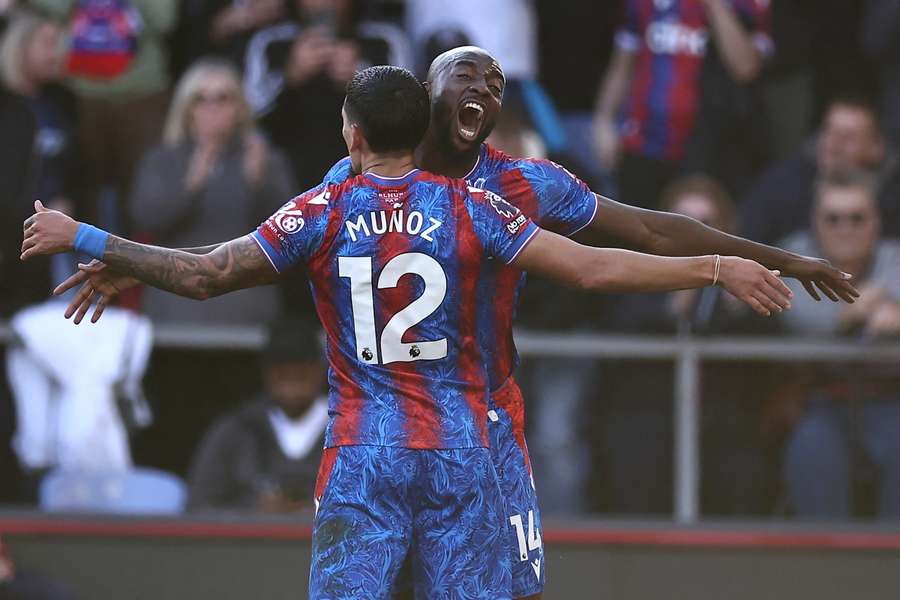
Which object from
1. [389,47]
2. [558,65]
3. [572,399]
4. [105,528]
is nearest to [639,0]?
[558,65]

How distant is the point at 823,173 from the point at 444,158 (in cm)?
427

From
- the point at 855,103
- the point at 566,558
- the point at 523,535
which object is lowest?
the point at 566,558

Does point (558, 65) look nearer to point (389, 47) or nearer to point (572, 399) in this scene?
point (389, 47)

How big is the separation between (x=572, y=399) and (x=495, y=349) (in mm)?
3152

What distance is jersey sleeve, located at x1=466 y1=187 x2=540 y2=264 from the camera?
5.32 m

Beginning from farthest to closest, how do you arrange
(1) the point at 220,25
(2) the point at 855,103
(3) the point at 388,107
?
(1) the point at 220,25 < (2) the point at 855,103 < (3) the point at 388,107

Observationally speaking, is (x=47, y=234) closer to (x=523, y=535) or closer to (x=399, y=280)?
(x=399, y=280)

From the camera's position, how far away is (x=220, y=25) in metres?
10.7

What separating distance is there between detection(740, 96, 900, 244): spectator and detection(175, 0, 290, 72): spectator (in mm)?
3116

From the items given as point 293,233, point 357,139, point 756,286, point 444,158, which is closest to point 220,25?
point 444,158

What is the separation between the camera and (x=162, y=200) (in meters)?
9.31

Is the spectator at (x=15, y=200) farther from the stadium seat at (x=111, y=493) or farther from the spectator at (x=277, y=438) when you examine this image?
the spectator at (x=277, y=438)

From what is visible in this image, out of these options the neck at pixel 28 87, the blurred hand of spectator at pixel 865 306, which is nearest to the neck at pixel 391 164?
the blurred hand of spectator at pixel 865 306

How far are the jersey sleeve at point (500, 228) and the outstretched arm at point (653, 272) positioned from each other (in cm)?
4
